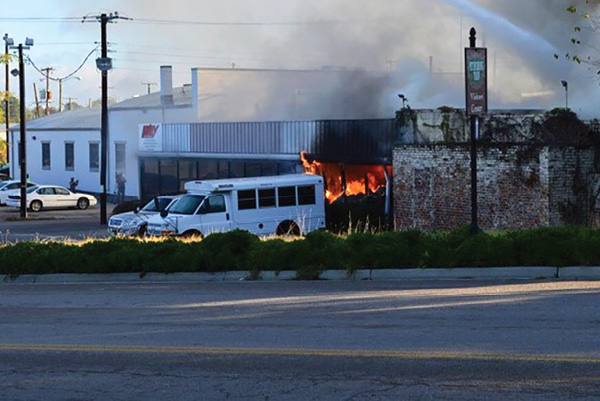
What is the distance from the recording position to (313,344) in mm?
9703

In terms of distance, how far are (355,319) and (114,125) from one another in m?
44.3

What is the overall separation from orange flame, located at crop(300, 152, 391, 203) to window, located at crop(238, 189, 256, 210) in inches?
176

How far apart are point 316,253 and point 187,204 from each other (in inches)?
457

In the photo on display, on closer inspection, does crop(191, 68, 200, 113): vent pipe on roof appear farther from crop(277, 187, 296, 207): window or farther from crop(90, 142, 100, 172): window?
crop(277, 187, 296, 207): window

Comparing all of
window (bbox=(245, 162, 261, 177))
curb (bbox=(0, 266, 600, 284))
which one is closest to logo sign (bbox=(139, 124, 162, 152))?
window (bbox=(245, 162, 261, 177))

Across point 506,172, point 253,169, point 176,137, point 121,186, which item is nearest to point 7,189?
point 121,186

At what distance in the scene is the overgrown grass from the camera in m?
14.6

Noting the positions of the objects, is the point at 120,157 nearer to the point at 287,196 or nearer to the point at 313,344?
the point at 287,196

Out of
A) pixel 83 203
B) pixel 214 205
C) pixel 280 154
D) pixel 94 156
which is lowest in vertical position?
pixel 83 203

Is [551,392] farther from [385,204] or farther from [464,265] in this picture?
[385,204]

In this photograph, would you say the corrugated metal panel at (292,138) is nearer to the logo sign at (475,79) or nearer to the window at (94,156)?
the logo sign at (475,79)

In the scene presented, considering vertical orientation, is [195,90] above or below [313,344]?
above

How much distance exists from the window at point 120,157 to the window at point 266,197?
88.3 ft

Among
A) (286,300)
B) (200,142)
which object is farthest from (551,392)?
(200,142)
